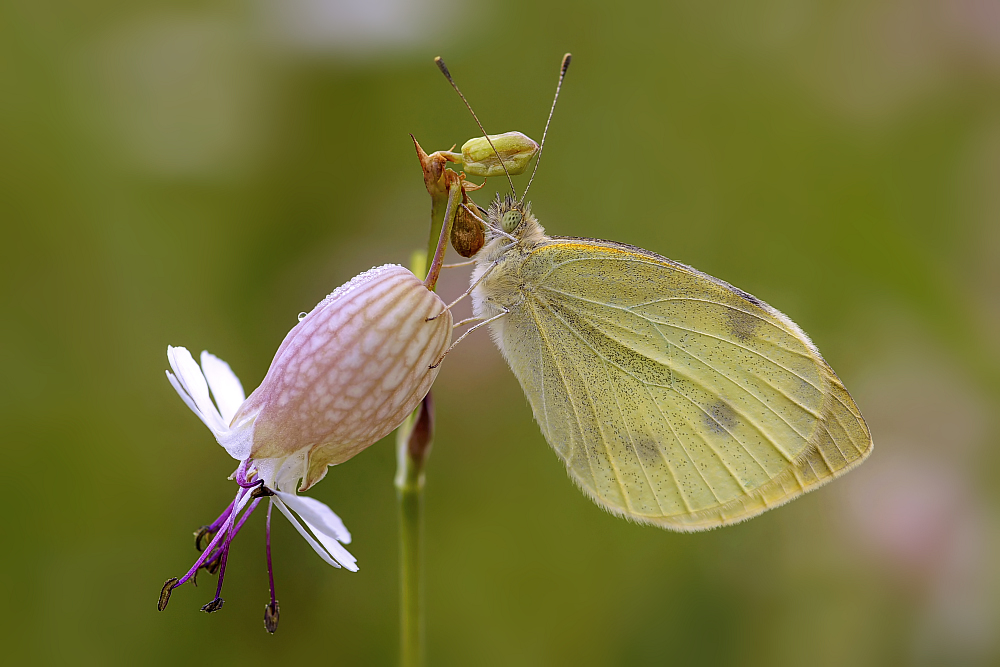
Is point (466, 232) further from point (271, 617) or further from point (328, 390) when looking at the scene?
point (271, 617)

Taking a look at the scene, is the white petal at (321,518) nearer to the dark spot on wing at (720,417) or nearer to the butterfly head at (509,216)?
the butterfly head at (509,216)

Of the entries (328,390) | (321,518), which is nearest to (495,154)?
(328,390)

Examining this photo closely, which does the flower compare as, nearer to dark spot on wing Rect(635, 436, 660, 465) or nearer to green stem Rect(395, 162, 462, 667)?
green stem Rect(395, 162, 462, 667)

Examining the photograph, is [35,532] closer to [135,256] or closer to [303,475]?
[135,256]

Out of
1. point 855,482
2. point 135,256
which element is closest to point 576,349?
point 855,482

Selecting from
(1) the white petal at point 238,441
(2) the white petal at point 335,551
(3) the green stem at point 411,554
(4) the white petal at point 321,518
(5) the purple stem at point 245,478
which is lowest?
(3) the green stem at point 411,554

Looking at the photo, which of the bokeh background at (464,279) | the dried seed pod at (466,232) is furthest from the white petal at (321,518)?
the bokeh background at (464,279)
